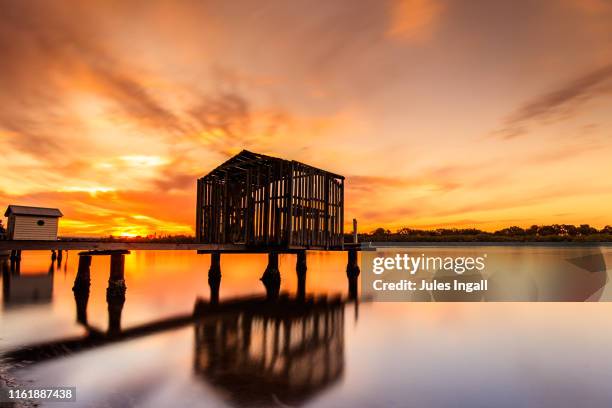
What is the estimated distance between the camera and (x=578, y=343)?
1261 cm

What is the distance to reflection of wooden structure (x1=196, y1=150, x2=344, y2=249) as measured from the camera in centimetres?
2322

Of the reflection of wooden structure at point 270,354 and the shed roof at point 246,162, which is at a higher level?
the shed roof at point 246,162

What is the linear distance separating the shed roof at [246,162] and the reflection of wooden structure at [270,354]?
9.68 metres

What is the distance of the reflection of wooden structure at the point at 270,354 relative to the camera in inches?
298

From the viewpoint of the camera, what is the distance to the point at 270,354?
10031mm

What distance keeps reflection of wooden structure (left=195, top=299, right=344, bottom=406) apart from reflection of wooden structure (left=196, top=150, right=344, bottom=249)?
767 cm

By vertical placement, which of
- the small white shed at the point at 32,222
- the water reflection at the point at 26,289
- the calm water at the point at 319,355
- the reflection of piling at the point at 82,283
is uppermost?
the small white shed at the point at 32,222

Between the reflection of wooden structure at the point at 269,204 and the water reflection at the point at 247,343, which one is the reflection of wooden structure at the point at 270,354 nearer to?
the water reflection at the point at 247,343

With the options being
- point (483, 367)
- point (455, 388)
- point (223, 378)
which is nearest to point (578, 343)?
point (483, 367)

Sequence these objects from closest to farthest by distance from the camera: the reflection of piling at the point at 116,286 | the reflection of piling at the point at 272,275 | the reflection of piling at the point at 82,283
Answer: the reflection of piling at the point at 116,286 → the reflection of piling at the point at 82,283 → the reflection of piling at the point at 272,275

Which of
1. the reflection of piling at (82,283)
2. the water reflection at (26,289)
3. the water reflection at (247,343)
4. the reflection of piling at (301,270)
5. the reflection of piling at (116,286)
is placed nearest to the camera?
the water reflection at (247,343)

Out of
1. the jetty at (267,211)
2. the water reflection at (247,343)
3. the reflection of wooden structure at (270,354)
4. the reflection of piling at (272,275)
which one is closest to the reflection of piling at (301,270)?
the jetty at (267,211)

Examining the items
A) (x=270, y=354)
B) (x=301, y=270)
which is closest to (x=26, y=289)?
(x=301, y=270)

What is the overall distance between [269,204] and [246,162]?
306 centimetres
